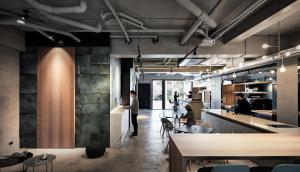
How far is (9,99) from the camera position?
19.3 feet

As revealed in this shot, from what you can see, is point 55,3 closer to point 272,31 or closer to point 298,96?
point 272,31

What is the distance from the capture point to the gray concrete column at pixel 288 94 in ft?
20.3

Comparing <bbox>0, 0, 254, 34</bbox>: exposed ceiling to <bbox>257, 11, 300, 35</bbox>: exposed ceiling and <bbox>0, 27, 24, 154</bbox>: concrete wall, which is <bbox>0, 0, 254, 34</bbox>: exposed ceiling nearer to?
<bbox>0, 27, 24, 154</bbox>: concrete wall

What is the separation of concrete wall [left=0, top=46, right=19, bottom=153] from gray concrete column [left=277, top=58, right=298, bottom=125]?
7.53 m

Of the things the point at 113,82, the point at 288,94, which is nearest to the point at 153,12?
the point at 113,82

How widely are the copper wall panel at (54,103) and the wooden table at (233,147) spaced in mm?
4052

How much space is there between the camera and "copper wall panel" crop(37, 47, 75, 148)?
637 cm

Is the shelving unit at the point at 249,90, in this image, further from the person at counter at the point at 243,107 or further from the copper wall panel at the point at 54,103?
the copper wall panel at the point at 54,103

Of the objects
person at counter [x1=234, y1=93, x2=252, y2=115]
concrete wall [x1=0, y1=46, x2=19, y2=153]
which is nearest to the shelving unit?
person at counter [x1=234, y1=93, x2=252, y2=115]

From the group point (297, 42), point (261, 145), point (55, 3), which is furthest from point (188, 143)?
point (297, 42)

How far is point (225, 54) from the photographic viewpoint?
6.86 m

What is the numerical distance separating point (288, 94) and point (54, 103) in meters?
6.68

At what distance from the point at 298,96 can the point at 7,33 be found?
25.8ft

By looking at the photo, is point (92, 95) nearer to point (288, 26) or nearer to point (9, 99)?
point (9, 99)
